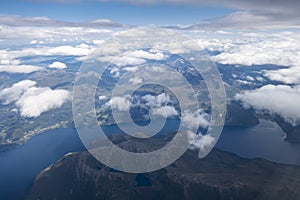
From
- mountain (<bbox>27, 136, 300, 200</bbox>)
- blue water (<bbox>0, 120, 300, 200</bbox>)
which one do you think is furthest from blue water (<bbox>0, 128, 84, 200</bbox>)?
mountain (<bbox>27, 136, 300, 200</bbox>)

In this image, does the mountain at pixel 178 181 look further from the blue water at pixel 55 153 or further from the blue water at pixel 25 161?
the blue water at pixel 55 153

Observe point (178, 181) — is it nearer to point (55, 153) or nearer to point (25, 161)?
point (55, 153)

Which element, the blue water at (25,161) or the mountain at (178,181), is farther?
the blue water at (25,161)

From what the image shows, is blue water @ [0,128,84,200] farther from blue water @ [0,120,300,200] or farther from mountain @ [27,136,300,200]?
mountain @ [27,136,300,200]

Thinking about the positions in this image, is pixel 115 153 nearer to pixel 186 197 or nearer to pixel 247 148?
pixel 186 197

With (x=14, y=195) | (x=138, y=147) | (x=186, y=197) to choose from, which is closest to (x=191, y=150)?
(x=138, y=147)

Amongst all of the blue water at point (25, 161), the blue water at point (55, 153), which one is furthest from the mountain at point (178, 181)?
the blue water at point (55, 153)
